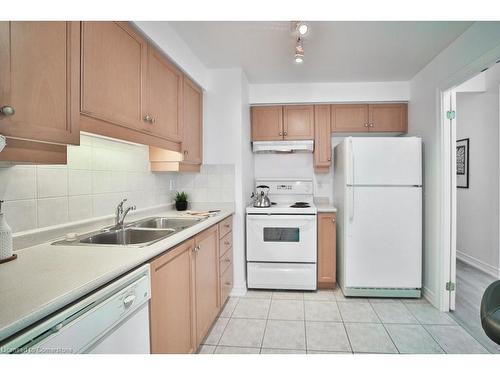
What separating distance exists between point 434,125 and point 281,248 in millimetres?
1857

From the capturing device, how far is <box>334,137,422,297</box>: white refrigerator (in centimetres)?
257

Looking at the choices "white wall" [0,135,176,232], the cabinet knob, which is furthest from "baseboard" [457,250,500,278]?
the cabinet knob

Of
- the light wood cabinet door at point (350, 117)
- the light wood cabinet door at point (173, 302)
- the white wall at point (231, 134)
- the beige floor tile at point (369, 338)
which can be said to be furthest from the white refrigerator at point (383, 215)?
the light wood cabinet door at point (173, 302)

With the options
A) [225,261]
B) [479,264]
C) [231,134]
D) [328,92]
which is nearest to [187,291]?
[225,261]

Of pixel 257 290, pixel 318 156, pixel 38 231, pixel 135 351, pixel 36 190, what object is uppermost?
pixel 318 156

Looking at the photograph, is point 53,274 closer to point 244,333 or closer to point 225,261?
point 244,333

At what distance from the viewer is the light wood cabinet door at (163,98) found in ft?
5.80

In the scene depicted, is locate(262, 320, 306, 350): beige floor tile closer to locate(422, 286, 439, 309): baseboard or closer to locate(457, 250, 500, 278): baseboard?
locate(422, 286, 439, 309): baseboard

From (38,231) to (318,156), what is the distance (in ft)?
8.92

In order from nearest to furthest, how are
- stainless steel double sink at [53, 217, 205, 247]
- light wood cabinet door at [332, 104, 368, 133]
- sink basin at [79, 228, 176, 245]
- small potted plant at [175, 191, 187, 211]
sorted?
stainless steel double sink at [53, 217, 205, 247]
sink basin at [79, 228, 176, 245]
small potted plant at [175, 191, 187, 211]
light wood cabinet door at [332, 104, 368, 133]

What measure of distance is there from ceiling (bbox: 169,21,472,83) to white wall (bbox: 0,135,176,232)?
106cm
